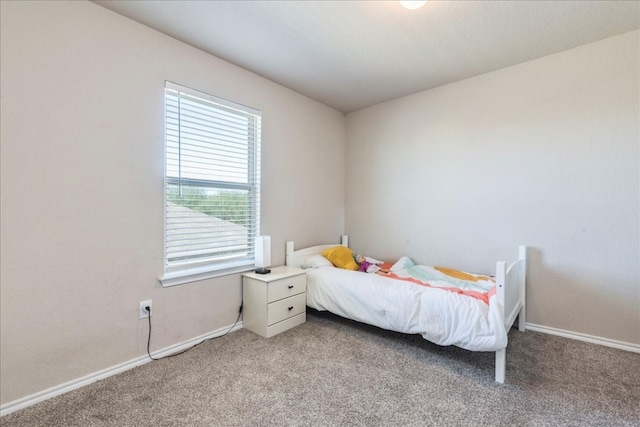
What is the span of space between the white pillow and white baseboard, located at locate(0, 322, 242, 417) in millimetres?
1155

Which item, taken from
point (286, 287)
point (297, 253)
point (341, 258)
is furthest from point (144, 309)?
point (341, 258)

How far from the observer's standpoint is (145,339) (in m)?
2.12

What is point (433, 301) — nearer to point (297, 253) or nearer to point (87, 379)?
point (297, 253)

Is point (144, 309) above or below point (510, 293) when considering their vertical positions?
below

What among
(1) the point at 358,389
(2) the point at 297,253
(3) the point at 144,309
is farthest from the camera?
(2) the point at 297,253

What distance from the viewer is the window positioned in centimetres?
230

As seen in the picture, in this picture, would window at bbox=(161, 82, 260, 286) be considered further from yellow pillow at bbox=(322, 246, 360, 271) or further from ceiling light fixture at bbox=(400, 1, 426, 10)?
ceiling light fixture at bbox=(400, 1, 426, 10)

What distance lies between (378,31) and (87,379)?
3148mm

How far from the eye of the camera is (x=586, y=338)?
246 centimetres

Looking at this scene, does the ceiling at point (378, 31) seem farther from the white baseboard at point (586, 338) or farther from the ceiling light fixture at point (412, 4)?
the white baseboard at point (586, 338)

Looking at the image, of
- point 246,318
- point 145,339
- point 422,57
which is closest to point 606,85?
point 422,57

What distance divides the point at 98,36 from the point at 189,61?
0.61 m

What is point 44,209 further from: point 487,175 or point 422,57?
point 487,175

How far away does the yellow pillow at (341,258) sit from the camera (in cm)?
320
